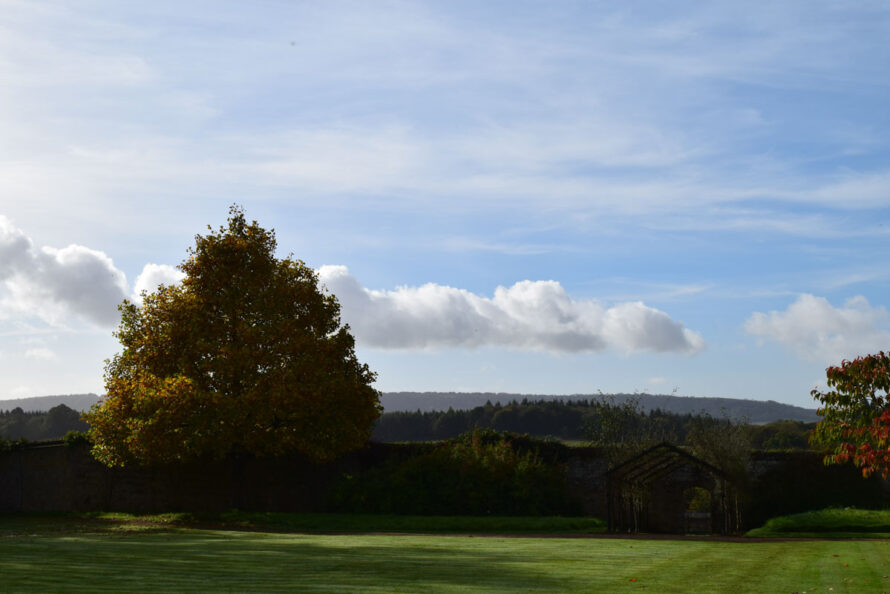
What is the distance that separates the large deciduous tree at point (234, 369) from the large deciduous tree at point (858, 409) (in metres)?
18.4

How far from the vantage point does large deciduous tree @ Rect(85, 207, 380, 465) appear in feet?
106

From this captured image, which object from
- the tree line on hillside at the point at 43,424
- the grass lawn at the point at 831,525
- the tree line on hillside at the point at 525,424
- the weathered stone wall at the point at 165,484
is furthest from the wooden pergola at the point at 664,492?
the tree line on hillside at the point at 43,424

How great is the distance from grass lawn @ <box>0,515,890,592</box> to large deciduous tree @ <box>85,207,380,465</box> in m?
10.9

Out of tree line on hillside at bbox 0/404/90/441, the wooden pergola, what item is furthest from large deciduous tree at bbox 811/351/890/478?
tree line on hillside at bbox 0/404/90/441

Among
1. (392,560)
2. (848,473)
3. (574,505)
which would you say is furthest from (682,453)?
(392,560)

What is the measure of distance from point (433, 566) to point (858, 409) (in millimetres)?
12250

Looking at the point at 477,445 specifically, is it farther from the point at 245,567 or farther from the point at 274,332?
the point at 245,567

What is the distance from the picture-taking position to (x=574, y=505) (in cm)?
3675

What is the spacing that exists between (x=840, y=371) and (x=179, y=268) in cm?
2512

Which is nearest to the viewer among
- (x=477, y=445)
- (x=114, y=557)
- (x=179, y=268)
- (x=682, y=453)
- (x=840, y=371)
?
(x=114, y=557)

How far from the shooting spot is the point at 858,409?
21047 millimetres

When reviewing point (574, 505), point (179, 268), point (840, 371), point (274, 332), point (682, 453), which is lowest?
point (574, 505)

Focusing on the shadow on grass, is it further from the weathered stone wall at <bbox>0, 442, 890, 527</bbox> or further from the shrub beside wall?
the weathered stone wall at <bbox>0, 442, 890, 527</bbox>

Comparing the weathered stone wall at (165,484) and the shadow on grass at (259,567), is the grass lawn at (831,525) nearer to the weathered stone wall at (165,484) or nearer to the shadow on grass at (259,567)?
the shadow on grass at (259,567)
